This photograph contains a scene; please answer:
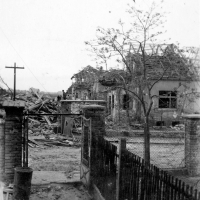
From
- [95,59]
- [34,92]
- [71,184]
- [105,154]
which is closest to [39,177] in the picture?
[71,184]

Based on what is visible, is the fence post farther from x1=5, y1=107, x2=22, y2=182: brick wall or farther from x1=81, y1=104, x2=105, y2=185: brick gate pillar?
x1=5, y1=107, x2=22, y2=182: brick wall

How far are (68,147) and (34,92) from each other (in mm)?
14669

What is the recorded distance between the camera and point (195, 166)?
8.96 meters

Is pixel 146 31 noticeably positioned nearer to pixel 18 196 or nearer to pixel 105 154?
pixel 105 154

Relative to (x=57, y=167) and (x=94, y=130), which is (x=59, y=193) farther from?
(x=57, y=167)

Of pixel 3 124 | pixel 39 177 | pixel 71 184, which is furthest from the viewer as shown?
pixel 39 177

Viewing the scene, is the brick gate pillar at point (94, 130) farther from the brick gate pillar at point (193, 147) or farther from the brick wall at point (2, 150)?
the brick gate pillar at point (193, 147)

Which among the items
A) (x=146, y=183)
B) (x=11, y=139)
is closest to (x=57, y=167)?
(x=11, y=139)

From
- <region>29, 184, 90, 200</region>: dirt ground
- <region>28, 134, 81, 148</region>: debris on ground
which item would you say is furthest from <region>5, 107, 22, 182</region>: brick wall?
<region>28, 134, 81, 148</region>: debris on ground

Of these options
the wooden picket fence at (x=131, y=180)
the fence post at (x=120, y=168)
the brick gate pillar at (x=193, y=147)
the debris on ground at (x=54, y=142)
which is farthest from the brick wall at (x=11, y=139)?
the debris on ground at (x=54, y=142)

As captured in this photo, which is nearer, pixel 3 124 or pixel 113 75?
pixel 3 124

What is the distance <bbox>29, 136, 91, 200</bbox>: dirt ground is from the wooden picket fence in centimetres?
76

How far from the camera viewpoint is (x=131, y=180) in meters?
5.05

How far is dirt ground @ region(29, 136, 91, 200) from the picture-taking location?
6919 mm
